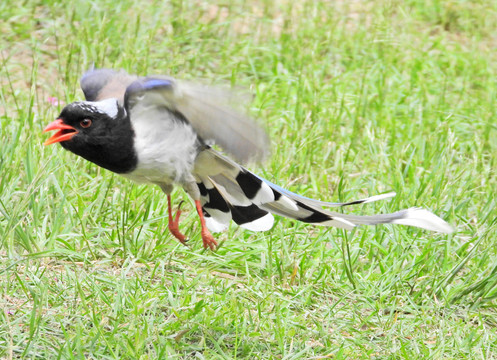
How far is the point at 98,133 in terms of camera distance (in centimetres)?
327

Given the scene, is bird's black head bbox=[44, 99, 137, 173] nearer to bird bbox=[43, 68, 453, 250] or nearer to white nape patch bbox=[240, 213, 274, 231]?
bird bbox=[43, 68, 453, 250]

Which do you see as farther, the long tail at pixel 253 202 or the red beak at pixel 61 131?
the long tail at pixel 253 202

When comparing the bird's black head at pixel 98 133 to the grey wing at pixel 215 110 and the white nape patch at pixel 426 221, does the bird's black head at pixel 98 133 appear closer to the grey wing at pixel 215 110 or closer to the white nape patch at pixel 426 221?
the grey wing at pixel 215 110

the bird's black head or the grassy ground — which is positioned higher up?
the bird's black head

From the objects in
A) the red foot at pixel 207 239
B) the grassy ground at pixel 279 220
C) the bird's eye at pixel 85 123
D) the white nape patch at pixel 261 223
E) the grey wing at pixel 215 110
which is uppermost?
the grey wing at pixel 215 110

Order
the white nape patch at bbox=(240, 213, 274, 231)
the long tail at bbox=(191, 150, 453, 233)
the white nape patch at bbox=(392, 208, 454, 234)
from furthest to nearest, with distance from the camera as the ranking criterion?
1. the white nape patch at bbox=(240, 213, 274, 231)
2. the long tail at bbox=(191, 150, 453, 233)
3. the white nape patch at bbox=(392, 208, 454, 234)

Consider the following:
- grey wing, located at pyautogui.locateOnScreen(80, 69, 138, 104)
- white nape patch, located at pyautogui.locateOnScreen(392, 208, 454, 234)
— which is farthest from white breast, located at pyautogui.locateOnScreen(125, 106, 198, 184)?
white nape patch, located at pyautogui.locateOnScreen(392, 208, 454, 234)

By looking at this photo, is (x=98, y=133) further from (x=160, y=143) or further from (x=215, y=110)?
(x=215, y=110)

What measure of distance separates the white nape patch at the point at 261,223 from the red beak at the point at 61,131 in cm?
90

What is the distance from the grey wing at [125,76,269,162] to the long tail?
40 centimetres

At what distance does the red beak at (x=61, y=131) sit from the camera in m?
3.27

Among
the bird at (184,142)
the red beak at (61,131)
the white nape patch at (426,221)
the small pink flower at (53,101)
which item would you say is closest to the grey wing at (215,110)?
the bird at (184,142)

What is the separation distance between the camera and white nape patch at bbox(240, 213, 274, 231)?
3.79 meters

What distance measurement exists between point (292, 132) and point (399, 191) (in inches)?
37.1
